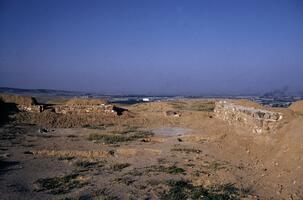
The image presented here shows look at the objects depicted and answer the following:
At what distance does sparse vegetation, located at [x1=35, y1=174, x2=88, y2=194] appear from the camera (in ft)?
32.7

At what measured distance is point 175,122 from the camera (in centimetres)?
2478

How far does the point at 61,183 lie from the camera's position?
1054cm

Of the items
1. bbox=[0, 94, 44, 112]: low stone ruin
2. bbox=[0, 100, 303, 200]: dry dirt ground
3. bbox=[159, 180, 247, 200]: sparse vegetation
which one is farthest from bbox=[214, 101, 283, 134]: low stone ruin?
bbox=[0, 94, 44, 112]: low stone ruin

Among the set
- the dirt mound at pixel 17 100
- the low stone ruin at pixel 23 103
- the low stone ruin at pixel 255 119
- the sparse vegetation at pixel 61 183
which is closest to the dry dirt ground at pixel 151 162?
the sparse vegetation at pixel 61 183

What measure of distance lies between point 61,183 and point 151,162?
151 inches

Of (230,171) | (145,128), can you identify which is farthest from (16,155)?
(145,128)

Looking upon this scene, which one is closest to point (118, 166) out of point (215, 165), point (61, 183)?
point (61, 183)

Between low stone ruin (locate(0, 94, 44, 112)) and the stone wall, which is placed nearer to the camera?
low stone ruin (locate(0, 94, 44, 112))

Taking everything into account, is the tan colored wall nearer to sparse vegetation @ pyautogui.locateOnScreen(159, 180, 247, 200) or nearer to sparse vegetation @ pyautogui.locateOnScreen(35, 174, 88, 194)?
sparse vegetation @ pyautogui.locateOnScreen(35, 174, 88, 194)

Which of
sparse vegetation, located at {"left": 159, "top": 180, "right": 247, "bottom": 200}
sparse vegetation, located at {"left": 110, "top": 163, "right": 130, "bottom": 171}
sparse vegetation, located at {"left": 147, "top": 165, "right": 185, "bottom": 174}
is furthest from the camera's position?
sparse vegetation, located at {"left": 110, "top": 163, "right": 130, "bottom": 171}

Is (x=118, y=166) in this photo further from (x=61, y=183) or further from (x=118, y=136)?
(x=118, y=136)

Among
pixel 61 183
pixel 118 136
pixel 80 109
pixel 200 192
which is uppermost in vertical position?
pixel 80 109

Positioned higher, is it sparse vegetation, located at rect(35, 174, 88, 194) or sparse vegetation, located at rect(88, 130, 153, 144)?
sparse vegetation, located at rect(88, 130, 153, 144)

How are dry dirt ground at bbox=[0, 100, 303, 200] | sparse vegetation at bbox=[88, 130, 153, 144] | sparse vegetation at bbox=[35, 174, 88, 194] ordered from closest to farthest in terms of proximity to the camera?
dry dirt ground at bbox=[0, 100, 303, 200] → sparse vegetation at bbox=[35, 174, 88, 194] → sparse vegetation at bbox=[88, 130, 153, 144]
